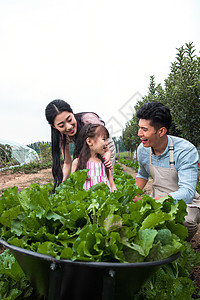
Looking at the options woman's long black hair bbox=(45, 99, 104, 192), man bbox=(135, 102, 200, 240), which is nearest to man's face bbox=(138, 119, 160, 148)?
man bbox=(135, 102, 200, 240)

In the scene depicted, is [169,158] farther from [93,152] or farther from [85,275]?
[85,275]

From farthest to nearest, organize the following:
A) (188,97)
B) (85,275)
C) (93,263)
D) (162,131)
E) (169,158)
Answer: (188,97) < (169,158) < (162,131) < (85,275) < (93,263)

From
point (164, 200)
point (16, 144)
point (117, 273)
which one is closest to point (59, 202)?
point (117, 273)

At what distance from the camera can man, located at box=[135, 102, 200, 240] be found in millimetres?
2572

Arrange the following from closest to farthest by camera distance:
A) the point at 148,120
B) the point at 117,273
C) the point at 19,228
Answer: the point at 117,273 < the point at 19,228 < the point at 148,120

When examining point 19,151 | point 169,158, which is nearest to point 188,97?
point 169,158

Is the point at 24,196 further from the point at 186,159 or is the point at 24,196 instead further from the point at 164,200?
the point at 186,159

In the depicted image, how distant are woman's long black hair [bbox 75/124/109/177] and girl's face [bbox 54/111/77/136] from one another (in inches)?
4.8

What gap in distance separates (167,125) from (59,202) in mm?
1645

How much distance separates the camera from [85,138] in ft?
8.04

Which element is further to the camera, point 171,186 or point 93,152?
point 171,186

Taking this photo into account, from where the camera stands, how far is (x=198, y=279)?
7.89 ft

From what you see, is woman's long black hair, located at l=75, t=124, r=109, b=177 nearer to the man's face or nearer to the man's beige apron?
the man's face

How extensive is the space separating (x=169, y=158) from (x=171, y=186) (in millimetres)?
352
